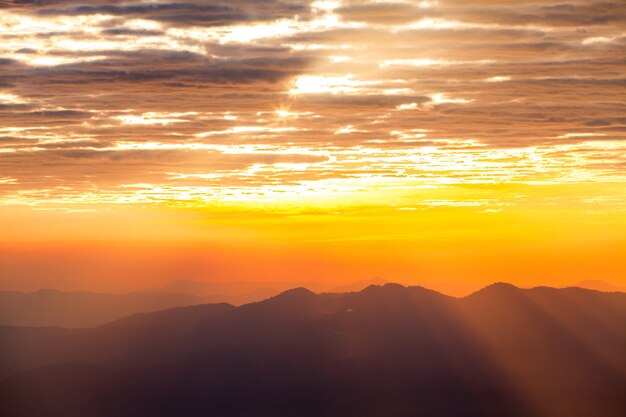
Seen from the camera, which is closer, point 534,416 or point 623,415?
point 623,415

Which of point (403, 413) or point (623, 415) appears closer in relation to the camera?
point (623, 415)

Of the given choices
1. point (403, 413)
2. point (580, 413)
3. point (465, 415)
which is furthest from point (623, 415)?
point (403, 413)

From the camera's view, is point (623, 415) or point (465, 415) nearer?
point (623, 415)

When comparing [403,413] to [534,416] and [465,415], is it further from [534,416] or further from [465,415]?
[534,416]

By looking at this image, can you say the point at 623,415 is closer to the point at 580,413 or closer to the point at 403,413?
the point at 580,413

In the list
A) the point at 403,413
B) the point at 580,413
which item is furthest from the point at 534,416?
the point at 403,413

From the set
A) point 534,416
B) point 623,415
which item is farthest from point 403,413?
point 623,415

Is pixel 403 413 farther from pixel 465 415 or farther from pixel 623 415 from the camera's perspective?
pixel 623 415
